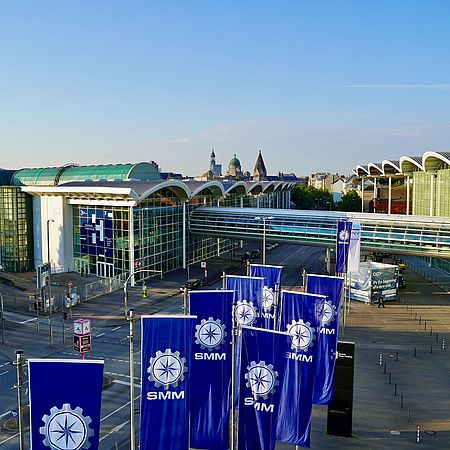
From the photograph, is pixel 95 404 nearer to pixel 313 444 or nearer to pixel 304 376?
pixel 304 376

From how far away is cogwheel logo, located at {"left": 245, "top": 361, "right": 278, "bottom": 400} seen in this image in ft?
58.0

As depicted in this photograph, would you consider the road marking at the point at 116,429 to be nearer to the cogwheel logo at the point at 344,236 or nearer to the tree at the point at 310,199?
the cogwheel logo at the point at 344,236

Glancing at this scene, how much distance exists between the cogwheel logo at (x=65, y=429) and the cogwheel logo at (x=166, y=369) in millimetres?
3051

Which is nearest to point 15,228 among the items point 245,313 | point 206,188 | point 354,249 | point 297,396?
point 206,188

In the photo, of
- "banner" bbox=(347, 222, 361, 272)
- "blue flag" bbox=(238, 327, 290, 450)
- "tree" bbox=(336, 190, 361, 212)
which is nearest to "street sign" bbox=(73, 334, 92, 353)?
"blue flag" bbox=(238, 327, 290, 450)

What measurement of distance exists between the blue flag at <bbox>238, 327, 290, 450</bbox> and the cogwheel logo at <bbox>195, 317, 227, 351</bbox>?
9.11 ft

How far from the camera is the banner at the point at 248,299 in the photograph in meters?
26.2

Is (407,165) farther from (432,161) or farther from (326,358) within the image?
(326,358)

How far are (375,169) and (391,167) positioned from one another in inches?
301

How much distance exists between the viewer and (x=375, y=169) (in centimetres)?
10881

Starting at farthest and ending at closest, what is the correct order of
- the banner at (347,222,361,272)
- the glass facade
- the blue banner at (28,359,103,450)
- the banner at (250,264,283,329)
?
the glass facade
the banner at (347,222,361,272)
the banner at (250,264,283,329)
the blue banner at (28,359,103,450)

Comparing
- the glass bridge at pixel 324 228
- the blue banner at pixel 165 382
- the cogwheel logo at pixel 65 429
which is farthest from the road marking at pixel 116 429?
the glass bridge at pixel 324 228

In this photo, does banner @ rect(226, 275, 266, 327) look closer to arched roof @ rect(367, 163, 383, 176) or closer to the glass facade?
the glass facade

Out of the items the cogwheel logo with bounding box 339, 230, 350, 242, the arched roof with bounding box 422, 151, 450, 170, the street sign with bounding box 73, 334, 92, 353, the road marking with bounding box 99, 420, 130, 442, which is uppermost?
the arched roof with bounding box 422, 151, 450, 170
